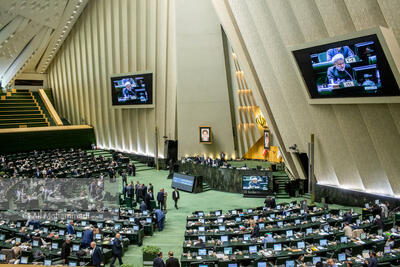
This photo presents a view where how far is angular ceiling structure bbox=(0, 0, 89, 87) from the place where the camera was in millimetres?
26930

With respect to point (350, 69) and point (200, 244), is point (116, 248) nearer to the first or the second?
point (200, 244)

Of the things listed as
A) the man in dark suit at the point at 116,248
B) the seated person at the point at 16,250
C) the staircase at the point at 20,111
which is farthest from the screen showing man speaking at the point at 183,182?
the staircase at the point at 20,111

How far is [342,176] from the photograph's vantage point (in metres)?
18.3

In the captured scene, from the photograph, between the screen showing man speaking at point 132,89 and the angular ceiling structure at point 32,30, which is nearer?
the angular ceiling structure at point 32,30

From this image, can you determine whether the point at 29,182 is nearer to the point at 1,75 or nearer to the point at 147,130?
the point at 147,130

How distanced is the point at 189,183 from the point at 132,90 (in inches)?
397

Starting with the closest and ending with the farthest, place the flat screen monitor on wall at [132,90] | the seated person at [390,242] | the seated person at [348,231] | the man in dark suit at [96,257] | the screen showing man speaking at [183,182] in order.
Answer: the man in dark suit at [96,257], the seated person at [390,242], the seated person at [348,231], the screen showing man speaking at [183,182], the flat screen monitor on wall at [132,90]

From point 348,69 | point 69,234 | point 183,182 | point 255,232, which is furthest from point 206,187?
point 348,69

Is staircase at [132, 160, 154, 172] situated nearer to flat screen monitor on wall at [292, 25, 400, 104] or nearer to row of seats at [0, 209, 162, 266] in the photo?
row of seats at [0, 209, 162, 266]

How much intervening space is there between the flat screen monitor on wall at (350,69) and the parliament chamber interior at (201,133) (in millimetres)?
52

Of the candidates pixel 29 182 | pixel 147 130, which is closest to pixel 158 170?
pixel 147 130

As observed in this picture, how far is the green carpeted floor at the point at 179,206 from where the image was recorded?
12919mm

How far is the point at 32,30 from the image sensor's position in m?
31.2

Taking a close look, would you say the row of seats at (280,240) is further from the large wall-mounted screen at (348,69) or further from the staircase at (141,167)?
the staircase at (141,167)
